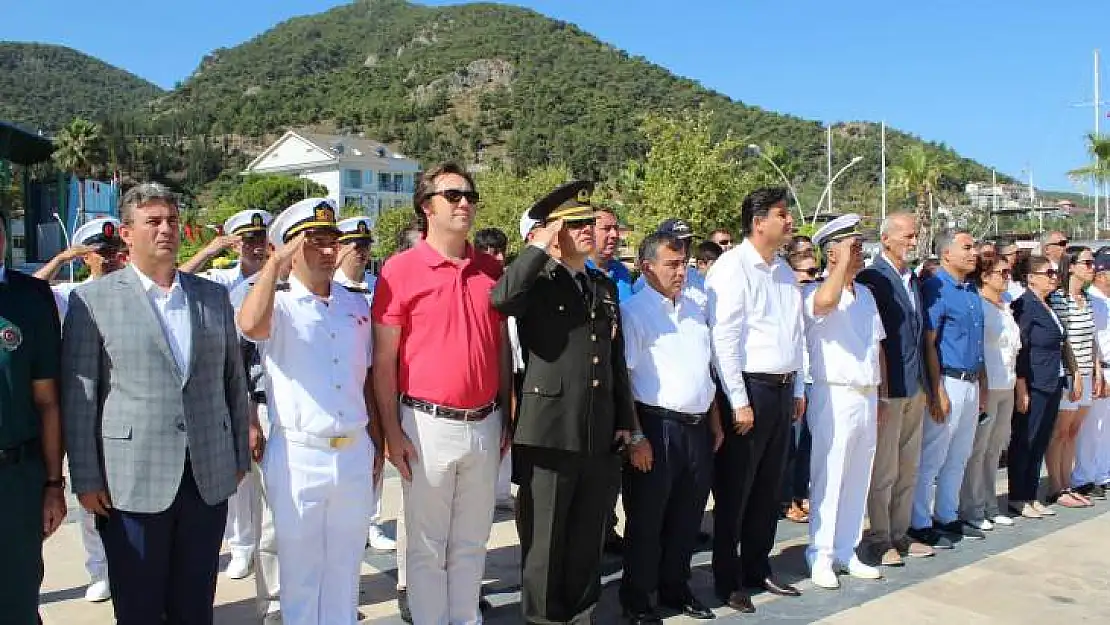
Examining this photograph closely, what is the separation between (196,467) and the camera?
316 cm

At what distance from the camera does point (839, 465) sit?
5.13m

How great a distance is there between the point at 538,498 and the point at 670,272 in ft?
4.41

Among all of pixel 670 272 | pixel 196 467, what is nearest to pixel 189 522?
pixel 196 467

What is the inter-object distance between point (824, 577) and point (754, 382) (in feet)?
4.28

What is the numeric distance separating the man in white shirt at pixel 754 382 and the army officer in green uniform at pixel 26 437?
318 cm

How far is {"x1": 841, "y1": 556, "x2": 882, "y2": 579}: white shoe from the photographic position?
517cm

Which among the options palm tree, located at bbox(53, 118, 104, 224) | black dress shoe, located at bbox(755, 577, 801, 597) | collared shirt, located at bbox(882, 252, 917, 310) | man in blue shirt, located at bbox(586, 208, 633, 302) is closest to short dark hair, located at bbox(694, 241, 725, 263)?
man in blue shirt, located at bbox(586, 208, 633, 302)

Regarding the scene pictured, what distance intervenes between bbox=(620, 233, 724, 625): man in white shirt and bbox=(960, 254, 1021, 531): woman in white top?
2.95m

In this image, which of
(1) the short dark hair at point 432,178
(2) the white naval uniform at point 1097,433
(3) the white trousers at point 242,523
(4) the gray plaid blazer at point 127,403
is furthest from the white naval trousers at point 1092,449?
(4) the gray plaid blazer at point 127,403

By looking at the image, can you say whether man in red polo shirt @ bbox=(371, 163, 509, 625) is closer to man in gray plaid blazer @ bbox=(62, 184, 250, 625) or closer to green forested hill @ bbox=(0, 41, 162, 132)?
man in gray plaid blazer @ bbox=(62, 184, 250, 625)

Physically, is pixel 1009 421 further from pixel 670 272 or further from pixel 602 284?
pixel 602 284

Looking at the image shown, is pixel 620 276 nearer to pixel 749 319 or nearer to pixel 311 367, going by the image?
pixel 749 319

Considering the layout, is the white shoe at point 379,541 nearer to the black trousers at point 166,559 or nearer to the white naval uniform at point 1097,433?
A: the black trousers at point 166,559

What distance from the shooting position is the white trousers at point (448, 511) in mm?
3662
